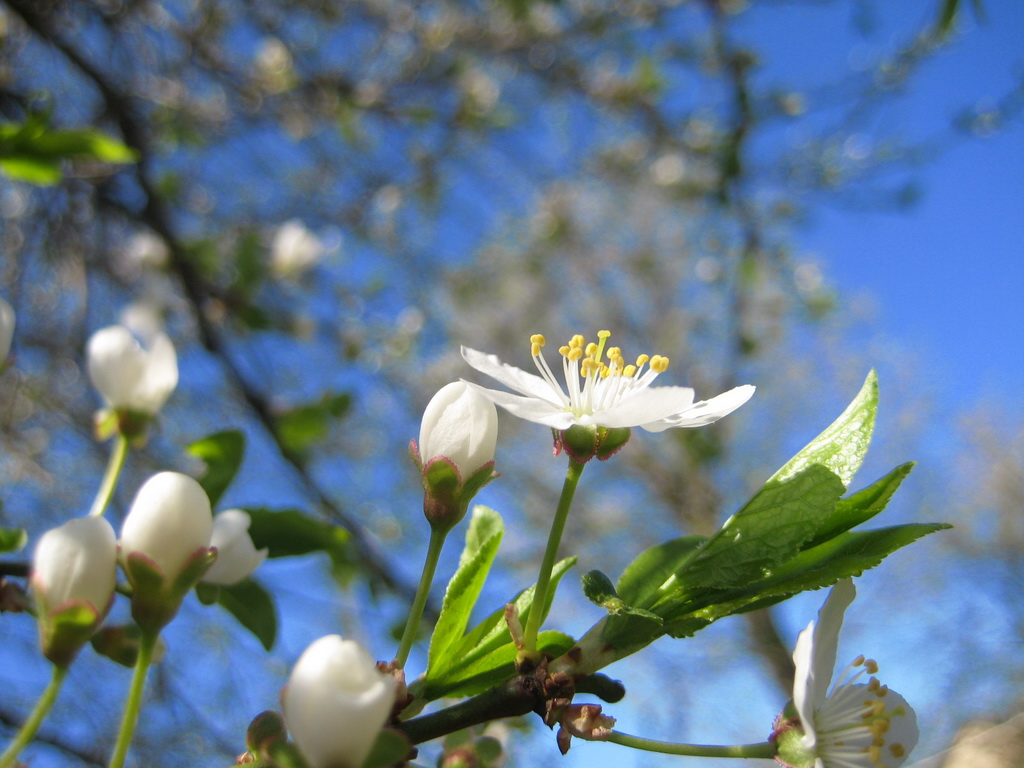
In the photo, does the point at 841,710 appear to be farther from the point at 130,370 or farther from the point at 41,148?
the point at 41,148

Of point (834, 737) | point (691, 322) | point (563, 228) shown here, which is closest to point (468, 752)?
point (834, 737)

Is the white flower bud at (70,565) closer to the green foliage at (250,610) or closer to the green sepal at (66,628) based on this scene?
the green sepal at (66,628)

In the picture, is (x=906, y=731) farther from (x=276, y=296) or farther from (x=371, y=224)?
(x=371, y=224)

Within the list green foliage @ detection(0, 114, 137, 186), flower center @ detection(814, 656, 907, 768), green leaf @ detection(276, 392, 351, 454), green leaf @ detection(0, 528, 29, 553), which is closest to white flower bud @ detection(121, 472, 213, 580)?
green leaf @ detection(0, 528, 29, 553)

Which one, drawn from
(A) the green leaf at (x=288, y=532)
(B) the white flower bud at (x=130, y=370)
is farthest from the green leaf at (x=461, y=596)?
(B) the white flower bud at (x=130, y=370)

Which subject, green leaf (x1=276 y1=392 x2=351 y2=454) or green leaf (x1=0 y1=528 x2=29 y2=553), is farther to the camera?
green leaf (x1=276 y1=392 x2=351 y2=454)

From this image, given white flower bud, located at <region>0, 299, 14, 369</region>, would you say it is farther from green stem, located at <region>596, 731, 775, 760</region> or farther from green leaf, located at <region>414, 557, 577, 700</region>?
green stem, located at <region>596, 731, 775, 760</region>

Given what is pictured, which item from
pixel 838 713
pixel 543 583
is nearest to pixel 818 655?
pixel 838 713
